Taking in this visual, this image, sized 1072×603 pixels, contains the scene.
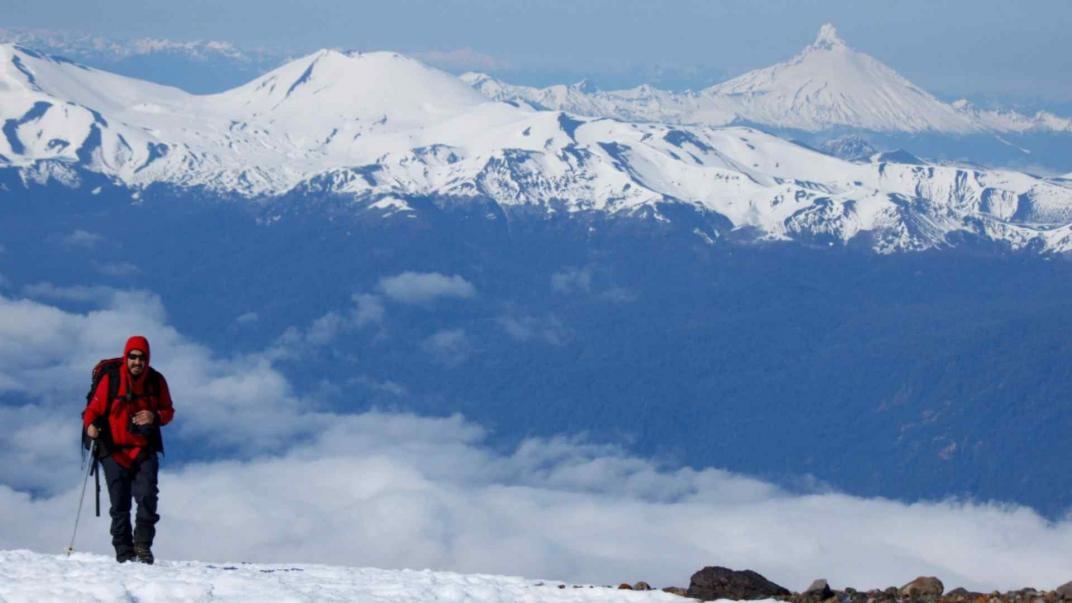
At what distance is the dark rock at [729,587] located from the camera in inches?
974

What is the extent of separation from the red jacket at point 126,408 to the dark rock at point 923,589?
41.0ft

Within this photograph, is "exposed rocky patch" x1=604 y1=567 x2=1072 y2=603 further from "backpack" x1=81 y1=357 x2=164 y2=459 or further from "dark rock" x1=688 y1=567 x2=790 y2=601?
"backpack" x1=81 y1=357 x2=164 y2=459

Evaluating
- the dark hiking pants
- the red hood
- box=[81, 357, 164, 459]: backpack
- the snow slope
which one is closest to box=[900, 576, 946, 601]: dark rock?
the snow slope

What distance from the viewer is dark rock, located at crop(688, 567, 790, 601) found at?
974 inches

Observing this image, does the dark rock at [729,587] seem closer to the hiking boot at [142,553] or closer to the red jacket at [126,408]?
the hiking boot at [142,553]

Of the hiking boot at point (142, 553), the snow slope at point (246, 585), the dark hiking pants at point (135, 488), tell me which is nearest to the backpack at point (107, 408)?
the dark hiking pants at point (135, 488)

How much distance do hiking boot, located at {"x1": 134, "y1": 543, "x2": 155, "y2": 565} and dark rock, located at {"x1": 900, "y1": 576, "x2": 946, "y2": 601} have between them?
12.4 m

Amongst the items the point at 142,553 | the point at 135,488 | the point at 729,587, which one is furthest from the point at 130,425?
the point at 729,587

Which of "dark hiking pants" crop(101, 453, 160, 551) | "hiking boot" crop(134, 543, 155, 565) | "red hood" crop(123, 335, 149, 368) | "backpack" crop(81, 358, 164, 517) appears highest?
"red hood" crop(123, 335, 149, 368)

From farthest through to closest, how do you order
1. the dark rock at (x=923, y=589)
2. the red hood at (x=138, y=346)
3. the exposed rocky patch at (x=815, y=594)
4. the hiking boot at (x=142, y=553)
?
1. the dark rock at (x=923, y=589)
2. the exposed rocky patch at (x=815, y=594)
3. the hiking boot at (x=142, y=553)
4. the red hood at (x=138, y=346)

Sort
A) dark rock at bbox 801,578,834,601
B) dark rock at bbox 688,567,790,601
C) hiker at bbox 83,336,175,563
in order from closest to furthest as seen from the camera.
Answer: hiker at bbox 83,336,175,563, dark rock at bbox 688,567,790,601, dark rock at bbox 801,578,834,601

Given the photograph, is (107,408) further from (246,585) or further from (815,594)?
(815,594)

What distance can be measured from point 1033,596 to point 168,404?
14.3m

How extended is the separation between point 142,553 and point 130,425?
2.47m
